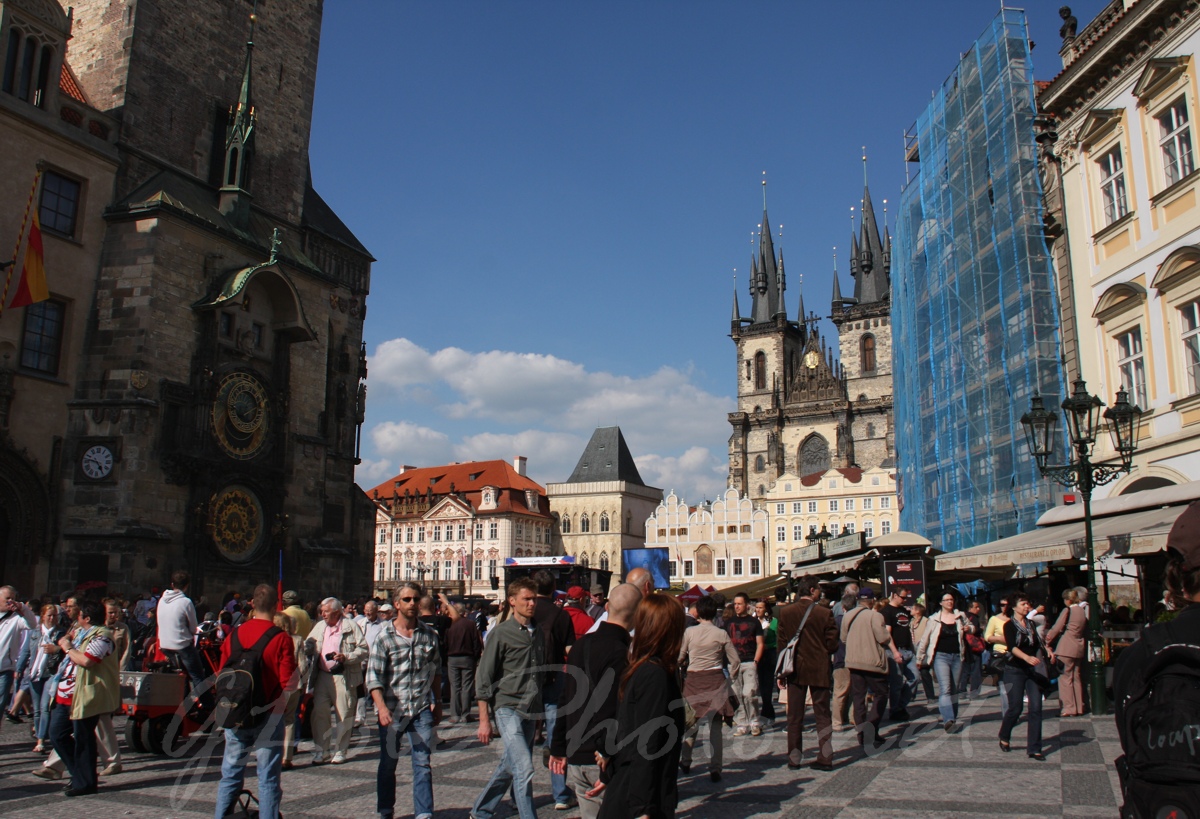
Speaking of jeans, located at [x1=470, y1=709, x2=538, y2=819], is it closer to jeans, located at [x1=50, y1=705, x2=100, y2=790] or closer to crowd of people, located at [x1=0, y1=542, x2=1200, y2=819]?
crowd of people, located at [x1=0, y1=542, x2=1200, y2=819]

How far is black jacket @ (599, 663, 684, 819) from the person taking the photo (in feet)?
13.6

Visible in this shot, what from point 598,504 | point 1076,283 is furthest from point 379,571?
point 1076,283

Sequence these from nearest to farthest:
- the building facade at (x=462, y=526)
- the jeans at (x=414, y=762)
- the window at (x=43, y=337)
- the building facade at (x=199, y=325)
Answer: the jeans at (x=414, y=762), the window at (x=43, y=337), the building facade at (x=199, y=325), the building facade at (x=462, y=526)

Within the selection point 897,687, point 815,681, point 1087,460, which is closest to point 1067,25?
point 1087,460

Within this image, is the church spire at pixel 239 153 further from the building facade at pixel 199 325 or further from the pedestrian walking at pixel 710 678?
the pedestrian walking at pixel 710 678

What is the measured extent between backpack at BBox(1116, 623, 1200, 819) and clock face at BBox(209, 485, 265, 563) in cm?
1958

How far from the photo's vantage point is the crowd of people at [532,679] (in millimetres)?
4754

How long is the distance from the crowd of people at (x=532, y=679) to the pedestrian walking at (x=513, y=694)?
0.04 ft

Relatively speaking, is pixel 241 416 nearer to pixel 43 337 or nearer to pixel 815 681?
pixel 43 337

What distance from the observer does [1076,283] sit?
18391mm

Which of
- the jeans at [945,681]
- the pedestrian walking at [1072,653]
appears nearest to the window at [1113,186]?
the pedestrian walking at [1072,653]

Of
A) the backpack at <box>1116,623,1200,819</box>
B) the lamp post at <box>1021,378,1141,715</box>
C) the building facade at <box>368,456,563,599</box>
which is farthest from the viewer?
the building facade at <box>368,456,563,599</box>

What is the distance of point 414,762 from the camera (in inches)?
244


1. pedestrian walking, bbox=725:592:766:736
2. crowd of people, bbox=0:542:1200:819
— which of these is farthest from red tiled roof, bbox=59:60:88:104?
pedestrian walking, bbox=725:592:766:736
